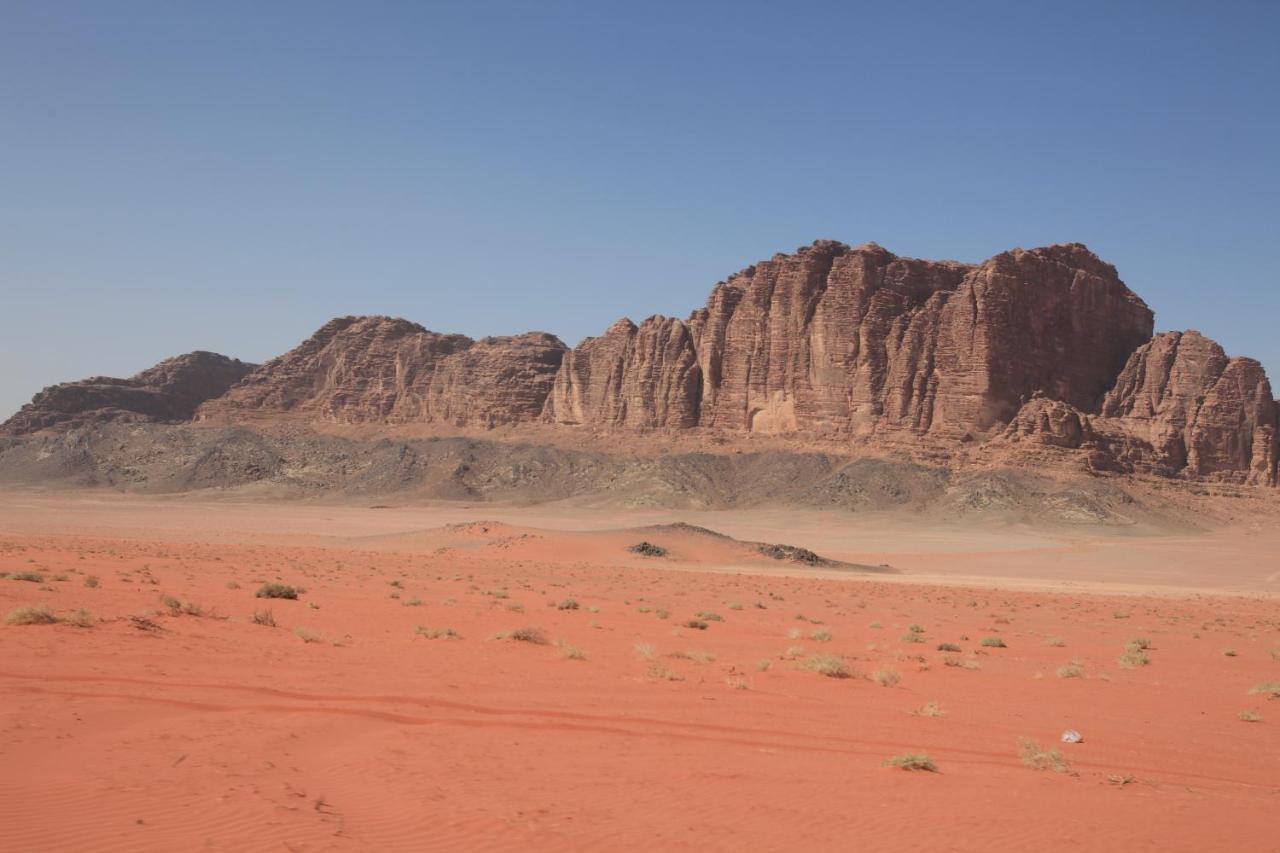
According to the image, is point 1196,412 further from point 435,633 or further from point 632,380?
point 435,633

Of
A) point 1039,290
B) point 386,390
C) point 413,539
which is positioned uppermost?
point 1039,290

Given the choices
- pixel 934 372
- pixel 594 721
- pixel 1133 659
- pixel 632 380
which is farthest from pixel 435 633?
pixel 632 380

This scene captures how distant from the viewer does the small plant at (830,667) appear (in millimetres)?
15734

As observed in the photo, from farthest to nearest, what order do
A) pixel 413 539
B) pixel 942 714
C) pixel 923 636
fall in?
pixel 413 539 < pixel 923 636 < pixel 942 714

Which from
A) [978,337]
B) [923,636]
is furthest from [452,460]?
[923,636]

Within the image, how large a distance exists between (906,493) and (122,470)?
84.8 metres

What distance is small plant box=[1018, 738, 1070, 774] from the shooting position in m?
10.3

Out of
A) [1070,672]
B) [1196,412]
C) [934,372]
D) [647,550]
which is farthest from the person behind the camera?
[1196,412]

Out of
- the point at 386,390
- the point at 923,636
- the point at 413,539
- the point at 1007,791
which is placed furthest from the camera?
the point at 386,390

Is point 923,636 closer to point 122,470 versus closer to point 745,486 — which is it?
point 745,486

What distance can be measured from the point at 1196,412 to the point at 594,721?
93.2 metres

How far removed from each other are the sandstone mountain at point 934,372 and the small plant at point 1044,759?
244 feet

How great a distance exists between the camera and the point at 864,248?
304 ft

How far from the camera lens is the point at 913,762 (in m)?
9.83
